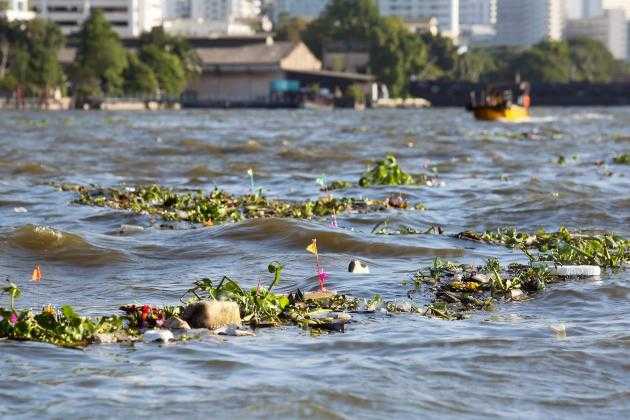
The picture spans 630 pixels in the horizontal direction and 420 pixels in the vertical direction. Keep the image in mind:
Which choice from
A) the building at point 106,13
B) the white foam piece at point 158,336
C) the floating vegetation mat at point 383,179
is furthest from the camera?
the building at point 106,13

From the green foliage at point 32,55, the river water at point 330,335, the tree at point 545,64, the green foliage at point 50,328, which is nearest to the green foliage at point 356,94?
the green foliage at point 32,55

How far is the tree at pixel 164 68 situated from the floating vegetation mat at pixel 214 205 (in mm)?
100923

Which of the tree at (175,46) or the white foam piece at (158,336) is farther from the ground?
the tree at (175,46)

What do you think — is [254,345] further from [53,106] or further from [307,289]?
[53,106]

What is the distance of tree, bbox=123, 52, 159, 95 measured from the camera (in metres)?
113

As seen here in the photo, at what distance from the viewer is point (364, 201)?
15852 millimetres

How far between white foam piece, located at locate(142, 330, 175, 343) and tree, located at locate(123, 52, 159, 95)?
106562 mm

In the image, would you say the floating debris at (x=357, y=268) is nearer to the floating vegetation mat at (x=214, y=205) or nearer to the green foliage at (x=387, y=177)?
the floating vegetation mat at (x=214, y=205)

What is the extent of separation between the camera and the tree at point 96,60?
355 feet

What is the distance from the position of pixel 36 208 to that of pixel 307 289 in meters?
6.78

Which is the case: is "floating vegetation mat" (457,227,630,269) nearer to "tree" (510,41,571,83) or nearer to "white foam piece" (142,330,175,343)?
"white foam piece" (142,330,175,343)

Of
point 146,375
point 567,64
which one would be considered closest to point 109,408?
point 146,375

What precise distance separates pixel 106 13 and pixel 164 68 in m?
46.5

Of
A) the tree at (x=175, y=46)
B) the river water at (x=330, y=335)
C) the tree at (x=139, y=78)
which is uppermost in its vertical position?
the tree at (x=175, y=46)
